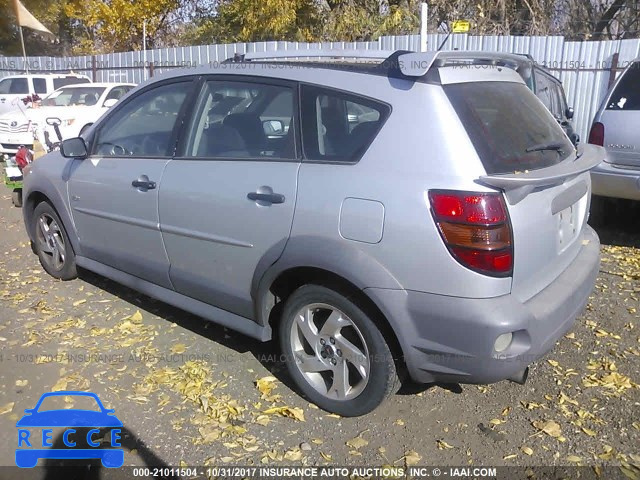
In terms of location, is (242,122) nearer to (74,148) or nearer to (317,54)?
(317,54)

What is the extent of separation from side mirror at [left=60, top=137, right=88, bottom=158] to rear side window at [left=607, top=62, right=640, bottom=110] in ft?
15.7

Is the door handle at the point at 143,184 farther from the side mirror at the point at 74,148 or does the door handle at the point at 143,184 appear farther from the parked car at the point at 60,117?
the parked car at the point at 60,117

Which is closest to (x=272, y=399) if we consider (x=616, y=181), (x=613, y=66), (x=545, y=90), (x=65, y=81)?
(x=616, y=181)

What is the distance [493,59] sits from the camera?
3.13 meters

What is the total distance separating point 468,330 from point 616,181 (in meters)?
3.70

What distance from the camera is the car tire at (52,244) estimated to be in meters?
4.82

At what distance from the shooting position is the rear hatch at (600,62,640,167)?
5383mm

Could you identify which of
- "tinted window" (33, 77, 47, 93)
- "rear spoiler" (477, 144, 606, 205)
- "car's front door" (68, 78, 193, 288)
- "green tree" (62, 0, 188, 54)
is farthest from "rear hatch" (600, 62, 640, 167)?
"green tree" (62, 0, 188, 54)

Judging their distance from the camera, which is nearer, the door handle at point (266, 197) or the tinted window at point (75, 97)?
the door handle at point (266, 197)

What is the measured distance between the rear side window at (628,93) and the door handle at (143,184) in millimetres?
4466

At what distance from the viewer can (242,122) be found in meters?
3.40

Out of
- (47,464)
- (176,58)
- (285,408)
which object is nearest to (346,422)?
(285,408)

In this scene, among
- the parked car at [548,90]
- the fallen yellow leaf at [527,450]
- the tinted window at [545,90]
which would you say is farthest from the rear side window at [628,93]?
the fallen yellow leaf at [527,450]

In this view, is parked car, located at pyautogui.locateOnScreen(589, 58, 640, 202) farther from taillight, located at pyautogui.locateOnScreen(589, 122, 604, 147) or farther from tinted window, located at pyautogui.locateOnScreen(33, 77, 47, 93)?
tinted window, located at pyautogui.locateOnScreen(33, 77, 47, 93)
